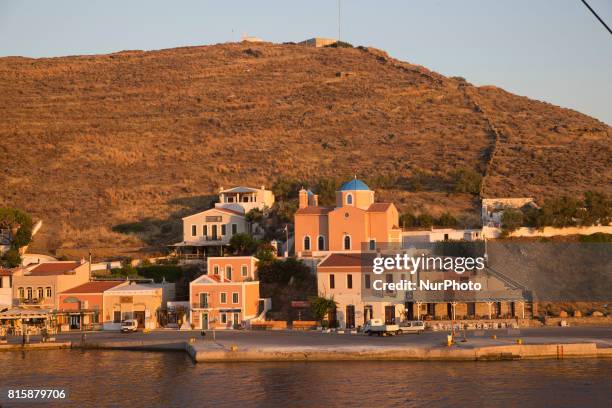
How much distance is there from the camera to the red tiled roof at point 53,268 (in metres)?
59.2

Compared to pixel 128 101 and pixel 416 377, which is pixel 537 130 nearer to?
pixel 128 101

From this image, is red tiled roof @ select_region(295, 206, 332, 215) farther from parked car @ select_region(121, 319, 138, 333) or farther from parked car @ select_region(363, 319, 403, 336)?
parked car @ select_region(363, 319, 403, 336)

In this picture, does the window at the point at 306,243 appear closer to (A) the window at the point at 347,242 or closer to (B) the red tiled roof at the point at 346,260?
(A) the window at the point at 347,242

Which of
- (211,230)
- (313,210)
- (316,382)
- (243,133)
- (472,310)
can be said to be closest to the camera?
(316,382)

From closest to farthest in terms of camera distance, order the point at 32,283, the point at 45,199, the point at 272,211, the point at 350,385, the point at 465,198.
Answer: the point at 350,385, the point at 32,283, the point at 272,211, the point at 465,198, the point at 45,199

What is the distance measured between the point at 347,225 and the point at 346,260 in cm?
620

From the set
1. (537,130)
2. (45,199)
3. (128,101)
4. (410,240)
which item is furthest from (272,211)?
(128,101)

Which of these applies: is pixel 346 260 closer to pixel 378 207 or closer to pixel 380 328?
pixel 380 328

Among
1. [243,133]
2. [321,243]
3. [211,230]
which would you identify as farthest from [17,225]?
[243,133]

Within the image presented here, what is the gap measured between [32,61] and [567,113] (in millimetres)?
72084

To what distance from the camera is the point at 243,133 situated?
4254 inches

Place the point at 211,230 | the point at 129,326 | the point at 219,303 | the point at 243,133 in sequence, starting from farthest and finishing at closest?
1. the point at 243,133
2. the point at 211,230
3. the point at 219,303
4. the point at 129,326

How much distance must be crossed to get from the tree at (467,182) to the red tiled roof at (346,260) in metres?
24.8

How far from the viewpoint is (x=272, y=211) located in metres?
71.7
